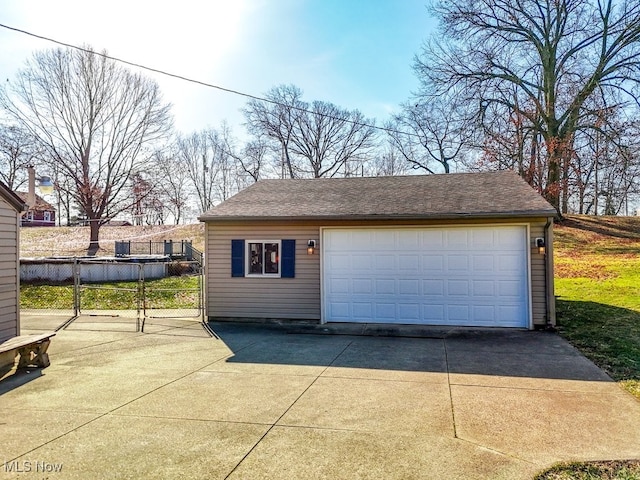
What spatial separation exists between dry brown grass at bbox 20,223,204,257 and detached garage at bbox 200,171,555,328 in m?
16.9

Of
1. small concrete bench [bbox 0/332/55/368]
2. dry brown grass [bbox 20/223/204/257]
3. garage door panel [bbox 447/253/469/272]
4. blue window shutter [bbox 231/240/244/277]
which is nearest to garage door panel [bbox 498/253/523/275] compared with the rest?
garage door panel [bbox 447/253/469/272]

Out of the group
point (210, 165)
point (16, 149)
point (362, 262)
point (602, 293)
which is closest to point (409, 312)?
→ point (362, 262)

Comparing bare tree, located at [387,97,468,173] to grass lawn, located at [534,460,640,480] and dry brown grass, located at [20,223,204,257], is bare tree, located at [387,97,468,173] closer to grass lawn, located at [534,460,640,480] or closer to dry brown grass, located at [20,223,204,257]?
dry brown grass, located at [20,223,204,257]

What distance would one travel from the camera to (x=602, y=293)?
1082 centimetres

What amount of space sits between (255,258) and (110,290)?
6354 millimetres

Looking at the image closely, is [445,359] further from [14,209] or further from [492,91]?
[492,91]

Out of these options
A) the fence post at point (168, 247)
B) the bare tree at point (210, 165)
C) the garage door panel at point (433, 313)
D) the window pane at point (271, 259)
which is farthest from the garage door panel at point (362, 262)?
the bare tree at point (210, 165)

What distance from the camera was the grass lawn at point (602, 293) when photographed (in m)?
6.20

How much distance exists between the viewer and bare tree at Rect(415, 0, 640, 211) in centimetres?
1909

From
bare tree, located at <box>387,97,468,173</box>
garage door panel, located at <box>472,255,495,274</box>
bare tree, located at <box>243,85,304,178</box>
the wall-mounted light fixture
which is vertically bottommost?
garage door panel, located at <box>472,255,495,274</box>

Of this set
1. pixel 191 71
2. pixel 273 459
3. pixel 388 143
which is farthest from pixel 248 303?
pixel 388 143

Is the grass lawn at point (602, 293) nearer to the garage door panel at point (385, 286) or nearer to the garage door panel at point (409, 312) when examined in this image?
the garage door panel at point (409, 312)

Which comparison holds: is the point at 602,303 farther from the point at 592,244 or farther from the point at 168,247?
the point at 168,247

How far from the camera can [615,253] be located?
1617 cm
